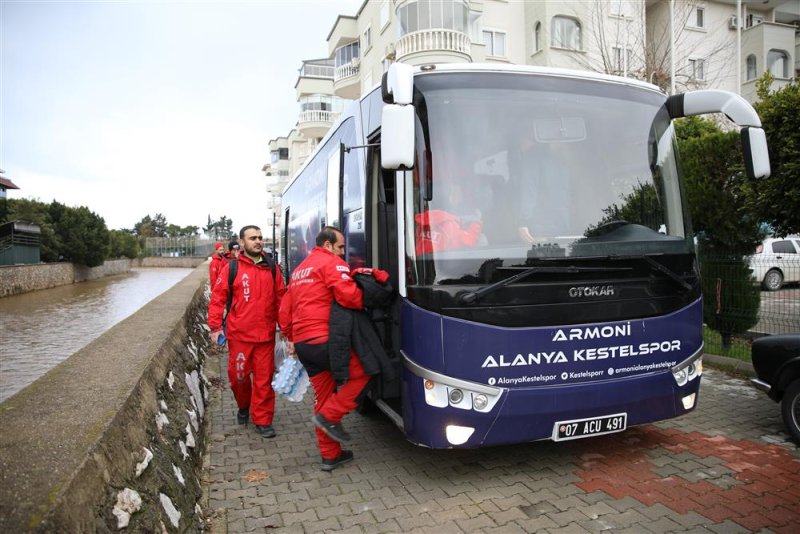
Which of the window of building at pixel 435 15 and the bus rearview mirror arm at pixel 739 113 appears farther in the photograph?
the window of building at pixel 435 15

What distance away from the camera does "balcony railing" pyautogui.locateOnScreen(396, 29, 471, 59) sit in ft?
74.9

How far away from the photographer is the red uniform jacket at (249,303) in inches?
222

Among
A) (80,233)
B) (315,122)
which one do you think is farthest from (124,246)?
(315,122)

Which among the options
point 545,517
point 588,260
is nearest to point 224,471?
point 545,517

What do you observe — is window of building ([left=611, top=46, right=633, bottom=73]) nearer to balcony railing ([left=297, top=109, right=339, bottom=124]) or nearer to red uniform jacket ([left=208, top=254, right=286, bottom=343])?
red uniform jacket ([left=208, top=254, right=286, bottom=343])

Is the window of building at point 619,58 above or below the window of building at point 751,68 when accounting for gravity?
below

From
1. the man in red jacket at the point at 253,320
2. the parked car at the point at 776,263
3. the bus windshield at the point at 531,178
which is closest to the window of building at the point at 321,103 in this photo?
the parked car at the point at 776,263

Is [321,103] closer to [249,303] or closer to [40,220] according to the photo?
[40,220]

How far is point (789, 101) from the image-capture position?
6.84 m

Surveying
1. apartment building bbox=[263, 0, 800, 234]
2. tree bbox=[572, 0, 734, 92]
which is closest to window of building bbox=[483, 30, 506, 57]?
apartment building bbox=[263, 0, 800, 234]

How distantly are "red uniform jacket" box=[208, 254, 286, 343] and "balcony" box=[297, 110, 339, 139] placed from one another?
36.9m

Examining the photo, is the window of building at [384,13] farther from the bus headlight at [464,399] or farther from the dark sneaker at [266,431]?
the bus headlight at [464,399]

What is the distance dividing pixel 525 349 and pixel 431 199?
4.15 feet

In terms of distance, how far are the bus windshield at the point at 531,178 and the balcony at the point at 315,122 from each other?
125ft
